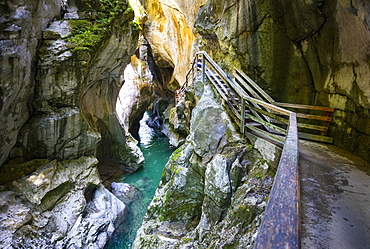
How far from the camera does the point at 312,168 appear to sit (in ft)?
12.3

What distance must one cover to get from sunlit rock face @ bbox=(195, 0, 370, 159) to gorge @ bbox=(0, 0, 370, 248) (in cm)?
3

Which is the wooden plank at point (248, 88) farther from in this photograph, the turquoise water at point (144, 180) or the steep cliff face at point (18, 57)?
the turquoise water at point (144, 180)

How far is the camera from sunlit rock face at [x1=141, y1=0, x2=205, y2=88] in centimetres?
1387

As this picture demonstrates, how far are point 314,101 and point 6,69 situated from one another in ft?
31.3

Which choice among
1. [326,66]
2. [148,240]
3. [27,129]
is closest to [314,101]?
[326,66]

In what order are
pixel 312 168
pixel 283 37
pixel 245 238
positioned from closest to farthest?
pixel 312 168 < pixel 245 238 < pixel 283 37

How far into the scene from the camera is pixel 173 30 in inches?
693

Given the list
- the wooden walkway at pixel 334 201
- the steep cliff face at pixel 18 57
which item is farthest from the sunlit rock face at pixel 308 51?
the steep cliff face at pixel 18 57

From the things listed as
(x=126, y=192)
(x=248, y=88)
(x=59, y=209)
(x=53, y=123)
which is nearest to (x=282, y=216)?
(x=248, y=88)

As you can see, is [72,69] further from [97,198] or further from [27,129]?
[97,198]

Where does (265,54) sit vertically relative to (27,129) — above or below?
above

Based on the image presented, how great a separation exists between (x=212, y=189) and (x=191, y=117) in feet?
12.6

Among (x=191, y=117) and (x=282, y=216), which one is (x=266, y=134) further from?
(x=191, y=117)

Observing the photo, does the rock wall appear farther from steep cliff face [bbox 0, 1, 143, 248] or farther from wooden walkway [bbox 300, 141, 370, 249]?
steep cliff face [bbox 0, 1, 143, 248]
